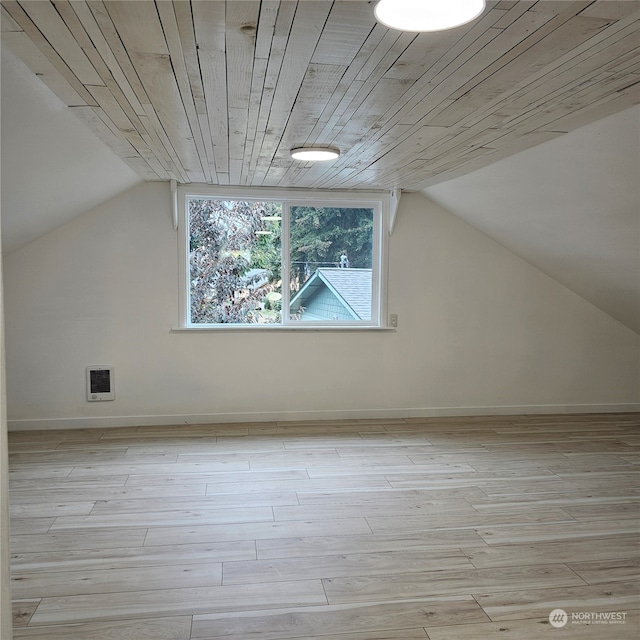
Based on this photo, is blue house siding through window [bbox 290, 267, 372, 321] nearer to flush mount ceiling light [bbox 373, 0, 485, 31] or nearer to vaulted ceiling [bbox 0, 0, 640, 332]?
vaulted ceiling [bbox 0, 0, 640, 332]

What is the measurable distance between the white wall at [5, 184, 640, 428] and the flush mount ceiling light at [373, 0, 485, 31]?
317 cm

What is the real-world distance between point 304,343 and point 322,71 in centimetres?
293

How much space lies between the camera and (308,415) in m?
4.53

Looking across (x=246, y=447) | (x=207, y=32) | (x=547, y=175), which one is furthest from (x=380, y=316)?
(x=207, y=32)

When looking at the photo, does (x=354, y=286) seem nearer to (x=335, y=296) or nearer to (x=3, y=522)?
(x=335, y=296)

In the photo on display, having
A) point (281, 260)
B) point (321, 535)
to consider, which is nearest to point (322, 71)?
point (321, 535)

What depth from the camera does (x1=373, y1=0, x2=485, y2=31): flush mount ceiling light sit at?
1.30m

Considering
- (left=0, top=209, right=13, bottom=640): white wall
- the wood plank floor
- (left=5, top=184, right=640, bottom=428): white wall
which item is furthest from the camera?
(left=5, top=184, right=640, bottom=428): white wall

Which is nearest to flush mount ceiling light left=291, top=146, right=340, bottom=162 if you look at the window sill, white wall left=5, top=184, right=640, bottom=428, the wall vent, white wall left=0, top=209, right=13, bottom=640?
white wall left=5, top=184, right=640, bottom=428

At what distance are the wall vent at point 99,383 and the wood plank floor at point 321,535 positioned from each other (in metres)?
0.29

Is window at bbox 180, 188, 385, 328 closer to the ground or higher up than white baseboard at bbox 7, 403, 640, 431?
higher up

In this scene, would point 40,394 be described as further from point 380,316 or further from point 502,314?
point 502,314

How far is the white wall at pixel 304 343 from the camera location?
163 inches

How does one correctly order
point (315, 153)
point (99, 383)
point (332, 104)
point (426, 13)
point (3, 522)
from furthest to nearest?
point (99, 383) < point (315, 153) < point (332, 104) < point (426, 13) < point (3, 522)
